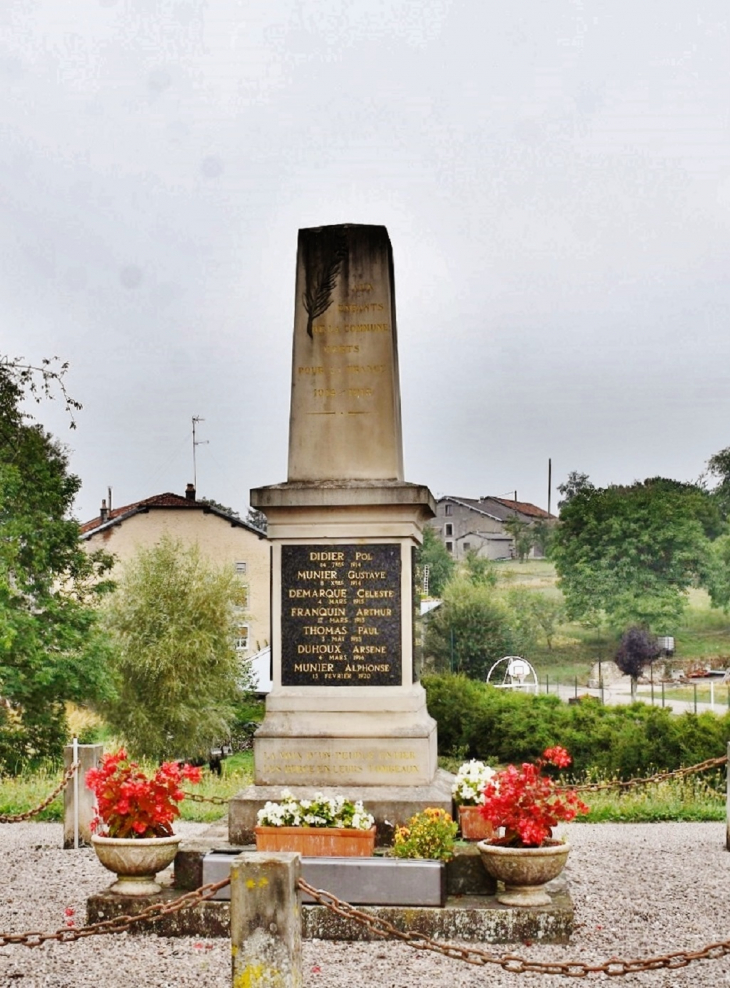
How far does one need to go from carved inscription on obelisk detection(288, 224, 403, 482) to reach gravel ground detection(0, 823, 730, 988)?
11.7ft

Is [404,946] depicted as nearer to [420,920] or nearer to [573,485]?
[420,920]

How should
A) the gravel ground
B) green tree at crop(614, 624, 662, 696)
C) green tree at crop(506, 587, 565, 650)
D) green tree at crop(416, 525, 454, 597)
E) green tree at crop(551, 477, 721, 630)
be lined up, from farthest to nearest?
green tree at crop(416, 525, 454, 597) < green tree at crop(506, 587, 565, 650) < green tree at crop(551, 477, 721, 630) < green tree at crop(614, 624, 662, 696) < the gravel ground

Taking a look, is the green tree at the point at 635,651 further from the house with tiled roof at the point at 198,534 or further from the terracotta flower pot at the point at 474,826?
the terracotta flower pot at the point at 474,826

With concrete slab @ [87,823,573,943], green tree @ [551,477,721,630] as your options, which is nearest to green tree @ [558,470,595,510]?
green tree @ [551,477,721,630]

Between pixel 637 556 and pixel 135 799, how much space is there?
42636mm

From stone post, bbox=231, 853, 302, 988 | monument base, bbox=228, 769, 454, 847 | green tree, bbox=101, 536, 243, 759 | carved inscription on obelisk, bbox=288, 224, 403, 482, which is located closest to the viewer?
stone post, bbox=231, 853, 302, 988

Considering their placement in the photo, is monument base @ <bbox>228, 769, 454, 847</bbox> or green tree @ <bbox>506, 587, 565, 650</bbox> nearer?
monument base @ <bbox>228, 769, 454, 847</bbox>

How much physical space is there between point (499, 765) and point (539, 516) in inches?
1526

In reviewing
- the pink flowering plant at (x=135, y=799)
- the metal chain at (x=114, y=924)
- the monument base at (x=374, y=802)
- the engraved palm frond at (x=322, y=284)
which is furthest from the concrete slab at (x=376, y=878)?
the engraved palm frond at (x=322, y=284)

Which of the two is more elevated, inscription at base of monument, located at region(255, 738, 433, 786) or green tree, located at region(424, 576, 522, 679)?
green tree, located at region(424, 576, 522, 679)

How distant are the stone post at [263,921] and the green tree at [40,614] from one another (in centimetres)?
1570

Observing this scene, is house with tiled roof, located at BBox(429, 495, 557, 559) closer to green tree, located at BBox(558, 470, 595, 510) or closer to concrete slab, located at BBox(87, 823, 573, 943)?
green tree, located at BBox(558, 470, 595, 510)

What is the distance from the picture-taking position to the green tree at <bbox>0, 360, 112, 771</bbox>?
21047mm

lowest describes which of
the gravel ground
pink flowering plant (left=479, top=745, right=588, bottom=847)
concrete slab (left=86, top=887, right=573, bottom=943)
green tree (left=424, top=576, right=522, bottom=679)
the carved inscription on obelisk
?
the gravel ground
